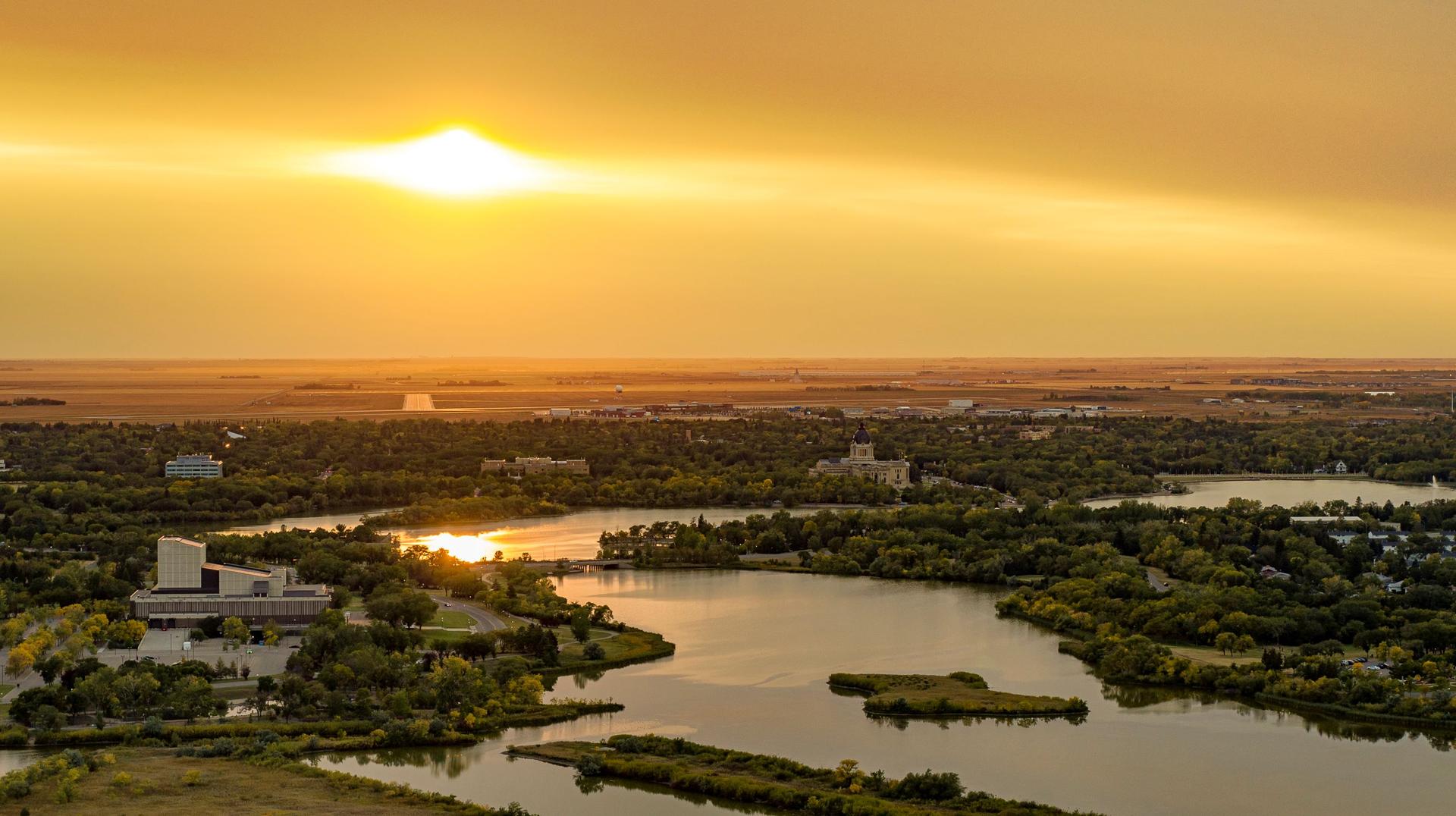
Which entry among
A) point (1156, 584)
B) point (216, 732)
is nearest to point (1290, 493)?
point (1156, 584)

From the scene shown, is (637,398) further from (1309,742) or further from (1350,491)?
(1309,742)

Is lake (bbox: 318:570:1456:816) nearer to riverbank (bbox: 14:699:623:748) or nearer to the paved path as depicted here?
riverbank (bbox: 14:699:623:748)

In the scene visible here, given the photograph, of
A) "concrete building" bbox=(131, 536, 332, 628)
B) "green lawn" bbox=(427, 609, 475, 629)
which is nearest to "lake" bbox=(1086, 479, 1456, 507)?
"green lawn" bbox=(427, 609, 475, 629)

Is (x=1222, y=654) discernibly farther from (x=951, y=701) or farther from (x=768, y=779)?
(x=768, y=779)

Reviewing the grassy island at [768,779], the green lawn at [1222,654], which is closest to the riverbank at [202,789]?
the grassy island at [768,779]

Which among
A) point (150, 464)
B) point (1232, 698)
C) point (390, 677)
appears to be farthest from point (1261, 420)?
point (390, 677)
